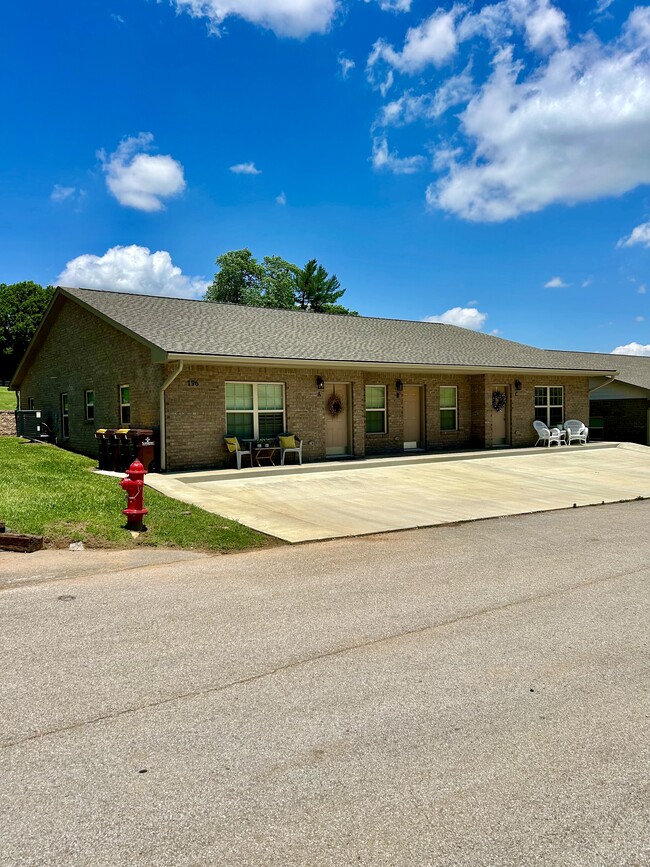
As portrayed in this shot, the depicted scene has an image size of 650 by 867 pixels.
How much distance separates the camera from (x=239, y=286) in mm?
56344

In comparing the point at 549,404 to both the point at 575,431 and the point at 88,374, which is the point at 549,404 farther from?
the point at 88,374

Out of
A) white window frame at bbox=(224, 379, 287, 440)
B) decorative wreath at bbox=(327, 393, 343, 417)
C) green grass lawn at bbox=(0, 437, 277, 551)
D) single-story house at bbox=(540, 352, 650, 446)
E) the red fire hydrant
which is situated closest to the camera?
green grass lawn at bbox=(0, 437, 277, 551)

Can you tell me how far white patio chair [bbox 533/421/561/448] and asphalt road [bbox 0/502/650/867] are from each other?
15.1 metres

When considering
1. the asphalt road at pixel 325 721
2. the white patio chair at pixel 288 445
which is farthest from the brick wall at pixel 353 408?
the asphalt road at pixel 325 721

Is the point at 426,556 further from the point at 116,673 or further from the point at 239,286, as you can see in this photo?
the point at 239,286

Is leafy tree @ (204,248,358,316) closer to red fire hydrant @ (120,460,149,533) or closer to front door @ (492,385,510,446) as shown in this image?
front door @ (492,385,510,446)

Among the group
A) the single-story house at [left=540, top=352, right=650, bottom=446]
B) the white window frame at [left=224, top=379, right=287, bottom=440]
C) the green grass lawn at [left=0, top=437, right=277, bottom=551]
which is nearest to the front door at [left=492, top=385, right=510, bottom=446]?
the single-story house at [left=540, top=352, right=650, bottom=446]

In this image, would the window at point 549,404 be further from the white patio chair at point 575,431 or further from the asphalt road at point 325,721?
the asphalt road at point 325,721

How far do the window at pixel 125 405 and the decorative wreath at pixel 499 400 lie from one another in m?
11.2

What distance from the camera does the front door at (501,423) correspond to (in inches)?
782

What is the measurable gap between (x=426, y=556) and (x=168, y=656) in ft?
11.8

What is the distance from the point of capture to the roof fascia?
13617 millimetres

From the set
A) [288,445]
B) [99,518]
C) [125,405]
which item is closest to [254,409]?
[288,445]

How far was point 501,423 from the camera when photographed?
2011cm
